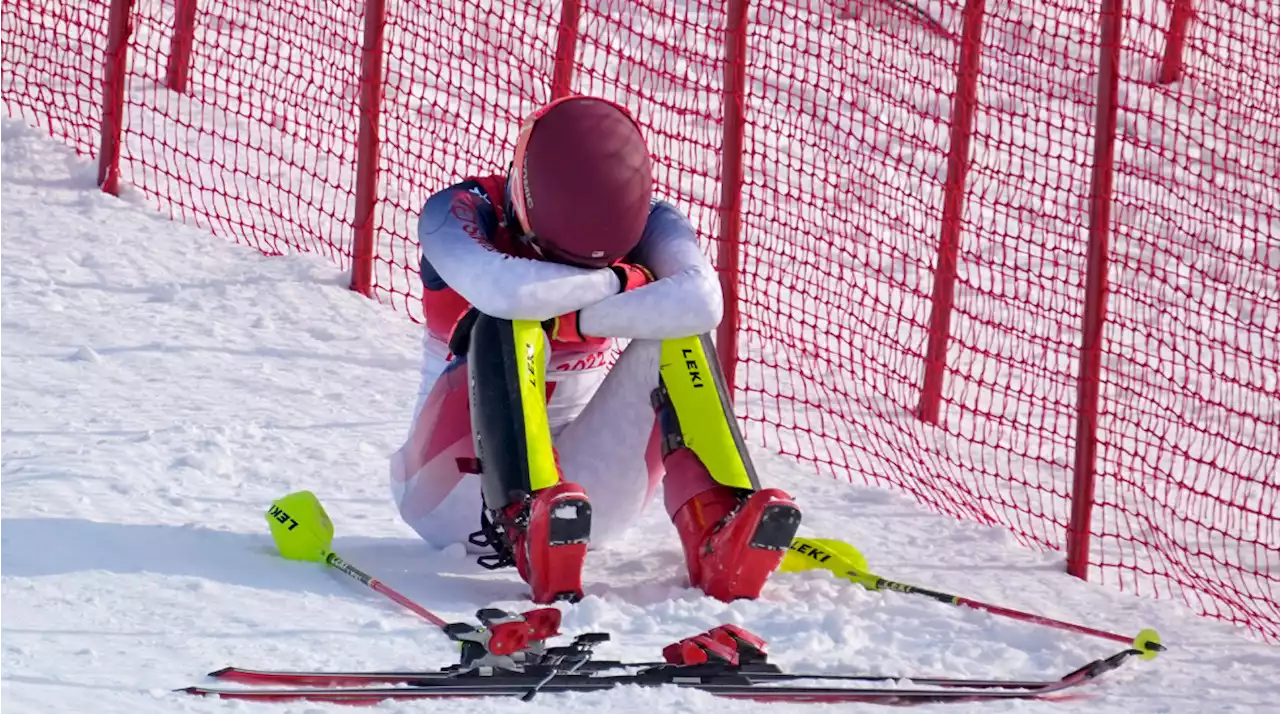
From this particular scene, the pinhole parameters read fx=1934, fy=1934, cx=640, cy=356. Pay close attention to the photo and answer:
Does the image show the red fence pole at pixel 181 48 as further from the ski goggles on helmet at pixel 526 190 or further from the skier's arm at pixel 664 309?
the skier's arm at pixel 664 309

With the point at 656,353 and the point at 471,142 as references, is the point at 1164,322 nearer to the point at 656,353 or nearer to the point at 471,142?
the point at 471,142

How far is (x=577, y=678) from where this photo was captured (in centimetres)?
367

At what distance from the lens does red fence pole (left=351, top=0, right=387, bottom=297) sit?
6.55 metres

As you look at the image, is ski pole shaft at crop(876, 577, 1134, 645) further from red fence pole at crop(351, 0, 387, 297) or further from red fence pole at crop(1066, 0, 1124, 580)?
red fence pole at crop(351, 0, 387, 297)

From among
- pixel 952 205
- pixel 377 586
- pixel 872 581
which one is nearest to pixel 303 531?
pixel 377 586

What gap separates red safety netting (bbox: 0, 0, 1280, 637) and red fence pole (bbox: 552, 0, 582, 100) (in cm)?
18


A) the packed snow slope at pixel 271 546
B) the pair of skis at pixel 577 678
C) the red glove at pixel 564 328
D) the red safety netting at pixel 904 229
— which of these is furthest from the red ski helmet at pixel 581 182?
the red safety netting at pixel 904 229

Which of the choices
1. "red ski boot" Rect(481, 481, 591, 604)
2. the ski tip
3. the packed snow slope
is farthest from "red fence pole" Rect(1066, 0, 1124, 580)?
"red ski boot" Rect(481, 481, 591, 604)

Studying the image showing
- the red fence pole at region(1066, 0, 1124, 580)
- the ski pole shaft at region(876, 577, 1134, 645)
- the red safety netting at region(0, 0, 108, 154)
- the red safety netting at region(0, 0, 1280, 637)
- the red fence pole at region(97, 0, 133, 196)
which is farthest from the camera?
the red safety netting at region(0, 0, 108, 154)

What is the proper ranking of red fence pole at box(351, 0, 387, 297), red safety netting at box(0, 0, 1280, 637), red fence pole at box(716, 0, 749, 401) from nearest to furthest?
1. red fence pole at box(716, 0, 749, 401)
2. red safety netting at box(0, 0, 1280, 637)
3. red fence pole at box(351, 0, 387, 297)

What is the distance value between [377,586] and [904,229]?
5.37 m

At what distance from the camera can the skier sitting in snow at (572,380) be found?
13.8 feet

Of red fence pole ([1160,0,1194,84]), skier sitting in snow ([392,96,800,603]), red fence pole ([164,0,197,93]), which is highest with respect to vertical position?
red fence pole ([1160,0,1194,84])

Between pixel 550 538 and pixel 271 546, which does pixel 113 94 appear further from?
pixel 550 538
